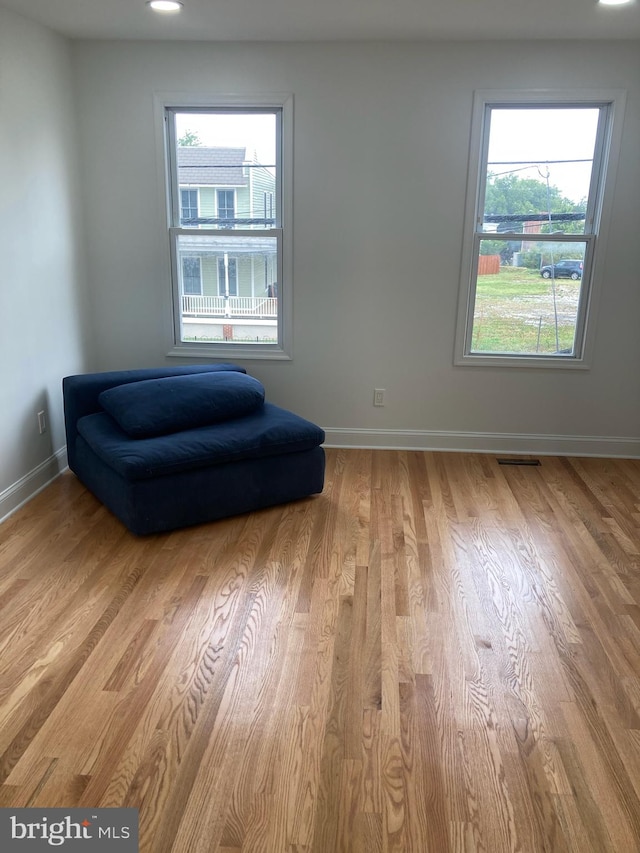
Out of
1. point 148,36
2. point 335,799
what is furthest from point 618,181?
point 335,799

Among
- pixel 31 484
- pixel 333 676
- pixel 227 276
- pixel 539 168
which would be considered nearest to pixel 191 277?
pixel 227 276

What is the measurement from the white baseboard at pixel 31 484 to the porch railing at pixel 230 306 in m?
1.23

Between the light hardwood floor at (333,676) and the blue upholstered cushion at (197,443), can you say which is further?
the blue upholstered cushion at (197,443)

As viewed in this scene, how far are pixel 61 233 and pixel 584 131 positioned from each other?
3.19m

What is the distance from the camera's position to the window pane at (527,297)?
4133mm

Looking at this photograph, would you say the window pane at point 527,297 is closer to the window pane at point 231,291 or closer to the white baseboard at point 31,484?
the window pane at point 231,291

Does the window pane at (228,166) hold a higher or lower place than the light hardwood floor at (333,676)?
higher

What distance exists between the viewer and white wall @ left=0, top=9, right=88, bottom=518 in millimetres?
3309

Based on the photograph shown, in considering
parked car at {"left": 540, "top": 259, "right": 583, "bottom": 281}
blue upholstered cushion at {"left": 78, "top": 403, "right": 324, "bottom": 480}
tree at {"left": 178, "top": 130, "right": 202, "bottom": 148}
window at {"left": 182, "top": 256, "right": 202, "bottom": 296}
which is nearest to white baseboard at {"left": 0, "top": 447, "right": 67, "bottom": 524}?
blue upholstered cushion at {"left": 78, "top": 403, "right": 324, "bottom": 480}

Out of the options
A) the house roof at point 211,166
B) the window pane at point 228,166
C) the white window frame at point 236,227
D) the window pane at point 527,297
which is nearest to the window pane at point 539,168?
the window pane at point 527,297

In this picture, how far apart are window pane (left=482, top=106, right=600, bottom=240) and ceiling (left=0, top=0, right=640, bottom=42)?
0.43 m

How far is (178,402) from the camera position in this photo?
11.3 feet

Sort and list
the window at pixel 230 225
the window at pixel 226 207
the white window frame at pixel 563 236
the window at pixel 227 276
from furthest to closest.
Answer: the window at pixel 227 276
the window at pixel 226 207
the window at pixel 230 225
the white window frame at pixel 563 236

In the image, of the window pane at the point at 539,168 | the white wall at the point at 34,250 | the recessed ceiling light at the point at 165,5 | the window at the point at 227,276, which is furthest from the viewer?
the window at the point at 227,276
